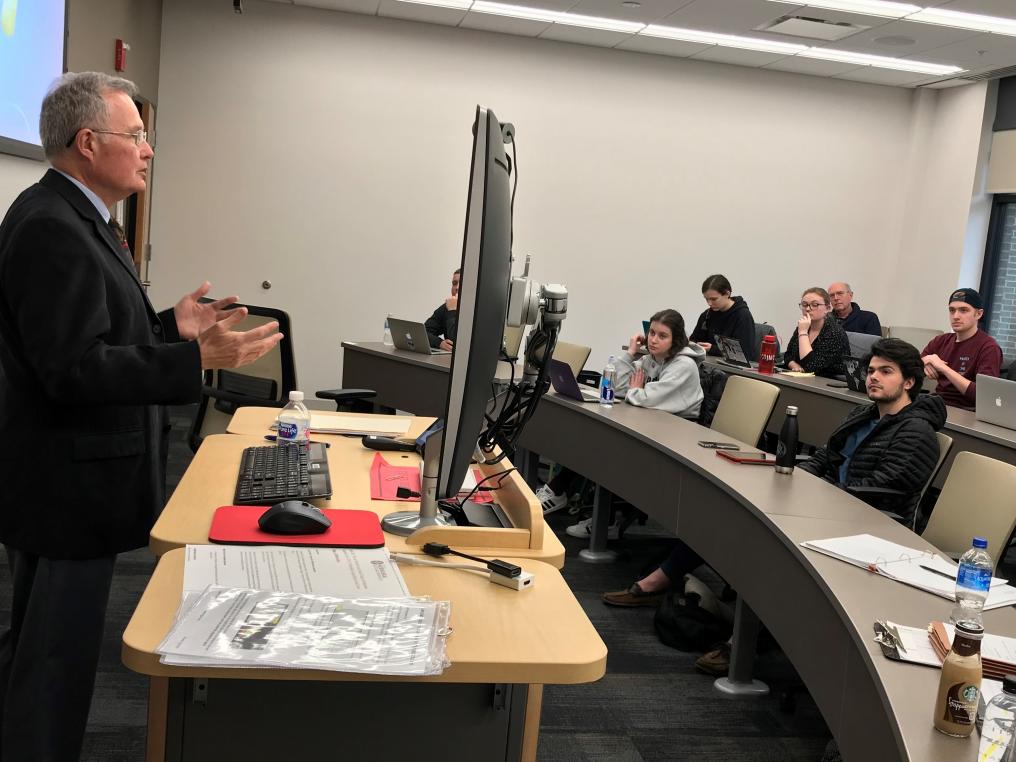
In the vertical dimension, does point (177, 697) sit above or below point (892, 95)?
below

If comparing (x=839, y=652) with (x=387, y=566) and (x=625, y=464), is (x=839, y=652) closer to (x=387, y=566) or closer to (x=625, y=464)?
(x=387, y=566)

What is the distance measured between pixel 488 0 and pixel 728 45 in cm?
196

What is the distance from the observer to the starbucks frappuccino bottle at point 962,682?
133 centimetres

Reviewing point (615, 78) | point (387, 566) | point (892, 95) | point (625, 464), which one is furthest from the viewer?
point (892, 95)

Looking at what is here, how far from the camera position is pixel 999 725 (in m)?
1.34

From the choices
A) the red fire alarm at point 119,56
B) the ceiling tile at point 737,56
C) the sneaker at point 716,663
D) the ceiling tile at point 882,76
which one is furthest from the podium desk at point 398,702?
the ceiling tile at point 882,76

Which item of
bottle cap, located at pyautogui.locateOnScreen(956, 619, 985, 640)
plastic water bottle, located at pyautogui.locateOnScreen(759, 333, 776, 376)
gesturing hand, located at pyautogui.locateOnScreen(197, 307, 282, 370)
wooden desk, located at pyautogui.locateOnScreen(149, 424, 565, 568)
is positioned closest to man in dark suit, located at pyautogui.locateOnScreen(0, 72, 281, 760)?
gesturing hand, located at pyautogui.locateOnScreen(197, 307, 282, 370)

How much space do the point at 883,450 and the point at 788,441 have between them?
0.62m

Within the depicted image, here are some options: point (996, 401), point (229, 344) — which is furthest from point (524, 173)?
point (229, 344)

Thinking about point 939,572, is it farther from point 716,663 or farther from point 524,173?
point 524,173

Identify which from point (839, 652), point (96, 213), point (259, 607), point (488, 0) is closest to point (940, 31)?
point (488, 0)

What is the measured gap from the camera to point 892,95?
8.38m

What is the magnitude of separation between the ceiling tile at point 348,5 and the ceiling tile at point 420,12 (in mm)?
64

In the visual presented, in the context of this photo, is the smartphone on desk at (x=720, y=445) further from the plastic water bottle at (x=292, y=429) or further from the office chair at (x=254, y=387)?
the plastic water bottle at (x=292, y=429)
